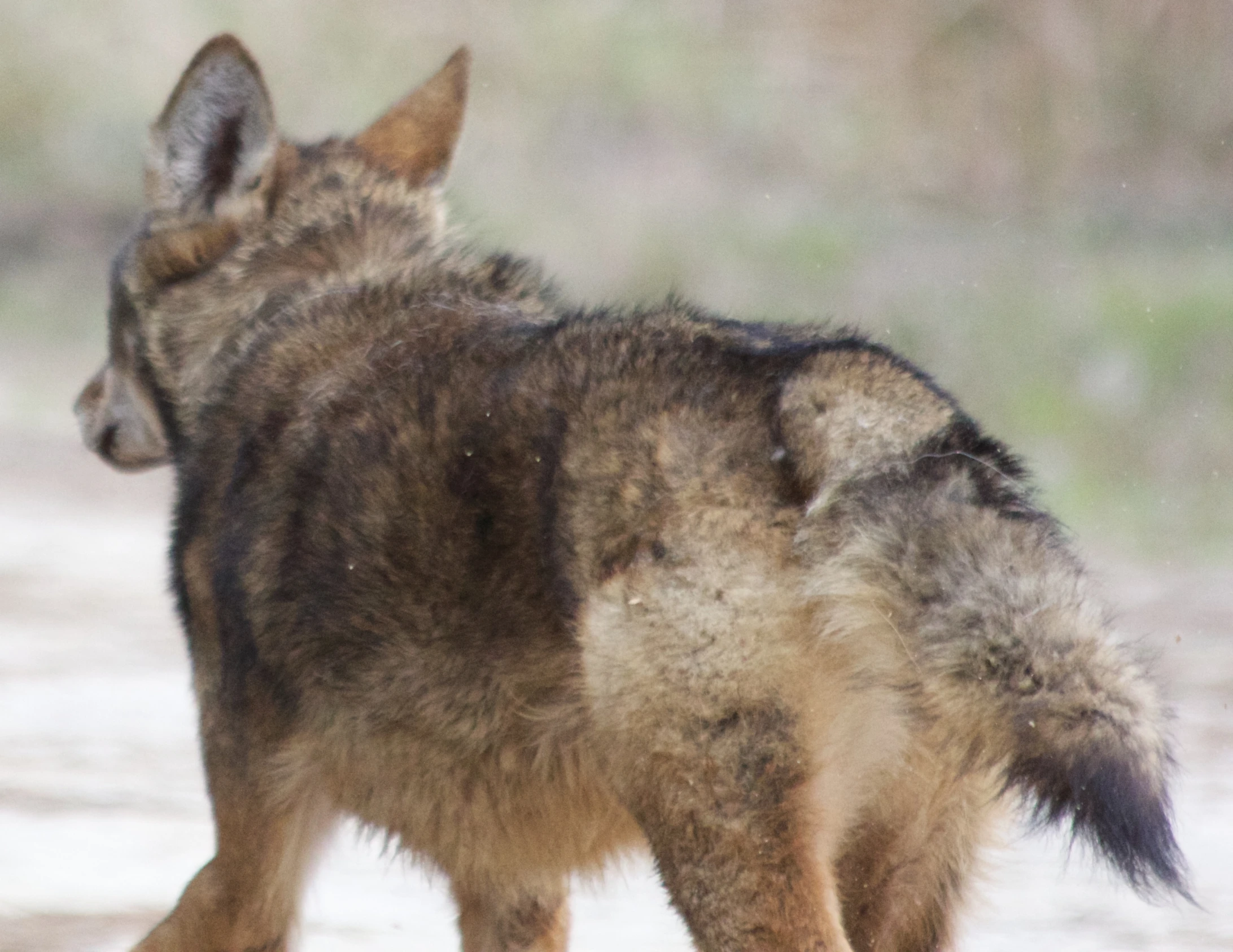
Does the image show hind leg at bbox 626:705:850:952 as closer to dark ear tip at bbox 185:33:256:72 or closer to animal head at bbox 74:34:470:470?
animal head at bbox 74:34:470:470

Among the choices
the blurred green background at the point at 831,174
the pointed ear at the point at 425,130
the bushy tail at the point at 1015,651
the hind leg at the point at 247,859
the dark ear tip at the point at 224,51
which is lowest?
the hind leg at the point at 247,859

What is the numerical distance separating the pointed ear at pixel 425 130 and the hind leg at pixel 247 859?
167 centimetres

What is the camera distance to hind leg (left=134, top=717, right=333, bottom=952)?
→ 11.8 ft

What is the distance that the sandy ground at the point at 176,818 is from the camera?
453 centimetres

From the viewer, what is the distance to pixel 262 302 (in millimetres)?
4176

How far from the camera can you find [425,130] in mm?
4719

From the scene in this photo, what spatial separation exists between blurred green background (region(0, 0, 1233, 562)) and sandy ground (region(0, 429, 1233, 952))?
71.2 inches

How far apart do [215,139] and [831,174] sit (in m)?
8.47

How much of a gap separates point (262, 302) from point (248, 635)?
0.97m

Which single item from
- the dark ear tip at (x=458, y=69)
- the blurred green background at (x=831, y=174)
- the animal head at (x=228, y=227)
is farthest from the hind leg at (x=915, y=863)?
the blurred green background at (x=831, y=174)

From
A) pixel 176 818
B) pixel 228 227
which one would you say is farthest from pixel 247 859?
pixel 176 818

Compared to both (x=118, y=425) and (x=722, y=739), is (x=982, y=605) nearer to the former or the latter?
(x=722, y=739)

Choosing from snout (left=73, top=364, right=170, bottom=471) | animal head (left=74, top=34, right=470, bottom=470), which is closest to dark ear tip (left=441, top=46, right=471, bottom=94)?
animal head (left=74, top=34, right=470, bottom=470)

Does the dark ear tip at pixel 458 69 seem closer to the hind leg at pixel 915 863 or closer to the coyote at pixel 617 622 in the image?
the coyote at pixel 617 622
